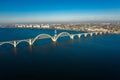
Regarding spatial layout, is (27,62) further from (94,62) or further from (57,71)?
(94,62)

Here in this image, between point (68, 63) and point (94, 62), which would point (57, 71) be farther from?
point (94, 62)

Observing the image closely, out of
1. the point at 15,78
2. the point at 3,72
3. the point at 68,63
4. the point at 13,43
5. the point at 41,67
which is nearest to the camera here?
the point at 15,78

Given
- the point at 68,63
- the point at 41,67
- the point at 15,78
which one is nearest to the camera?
the point at 15,78

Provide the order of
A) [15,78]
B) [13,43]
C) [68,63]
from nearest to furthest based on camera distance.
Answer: [15,78]
[68,63]
[13,43]

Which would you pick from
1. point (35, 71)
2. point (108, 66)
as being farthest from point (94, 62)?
point (35, 71)

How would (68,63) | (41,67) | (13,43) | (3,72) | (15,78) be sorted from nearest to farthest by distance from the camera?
(15,78) < (3,72) < (41,67) < (68,63) < (13,43)

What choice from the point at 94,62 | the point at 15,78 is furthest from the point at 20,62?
the point at 94,62

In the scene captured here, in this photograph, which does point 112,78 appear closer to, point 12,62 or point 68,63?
point 68,63

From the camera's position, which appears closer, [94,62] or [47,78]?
[47,78]

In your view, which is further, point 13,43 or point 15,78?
point 13,43
